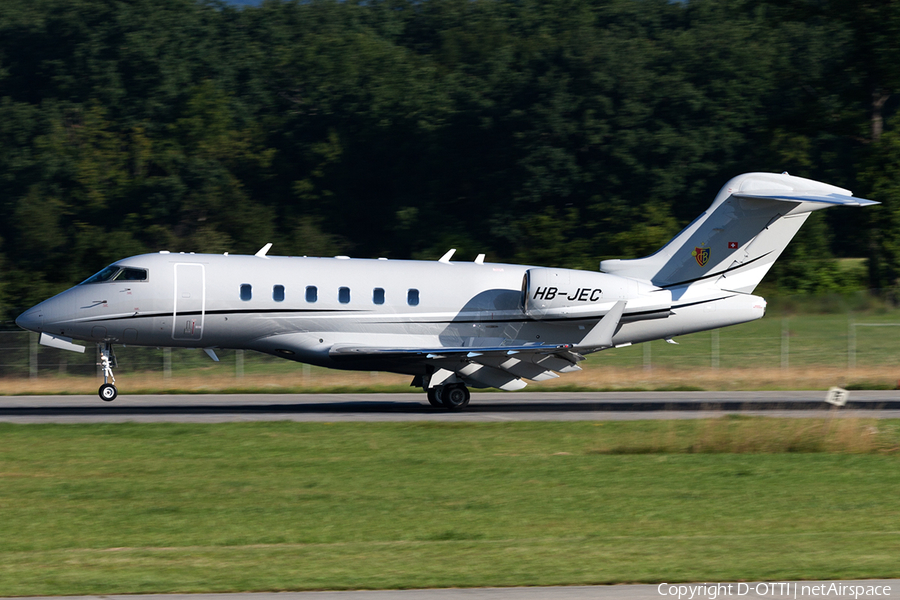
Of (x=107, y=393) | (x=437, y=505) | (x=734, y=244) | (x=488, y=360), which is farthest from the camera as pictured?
(x=734, y=244)

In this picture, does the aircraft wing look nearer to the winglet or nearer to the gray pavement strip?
the winglet

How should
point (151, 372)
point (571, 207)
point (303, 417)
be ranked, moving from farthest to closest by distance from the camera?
1. point (571, 207)
2. point (151, 372)
3. point (303, 417)

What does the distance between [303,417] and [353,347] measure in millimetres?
1837

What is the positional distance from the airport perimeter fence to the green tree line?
11026 millimetres

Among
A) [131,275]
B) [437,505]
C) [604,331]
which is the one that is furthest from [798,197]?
[131,275]

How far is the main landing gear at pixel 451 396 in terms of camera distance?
24.0 meters

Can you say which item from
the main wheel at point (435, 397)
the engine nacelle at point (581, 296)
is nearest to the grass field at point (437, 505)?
the main wheel at point (435, 397)

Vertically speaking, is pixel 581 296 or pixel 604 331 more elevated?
pixel 581 296

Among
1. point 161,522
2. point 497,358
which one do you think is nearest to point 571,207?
point 497,358

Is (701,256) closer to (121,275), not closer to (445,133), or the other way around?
(121,275)

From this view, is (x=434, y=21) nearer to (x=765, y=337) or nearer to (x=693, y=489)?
(x=765, y=337)

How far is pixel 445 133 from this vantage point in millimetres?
64438

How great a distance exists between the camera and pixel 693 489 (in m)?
14.1

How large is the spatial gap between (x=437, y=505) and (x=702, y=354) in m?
25.5
